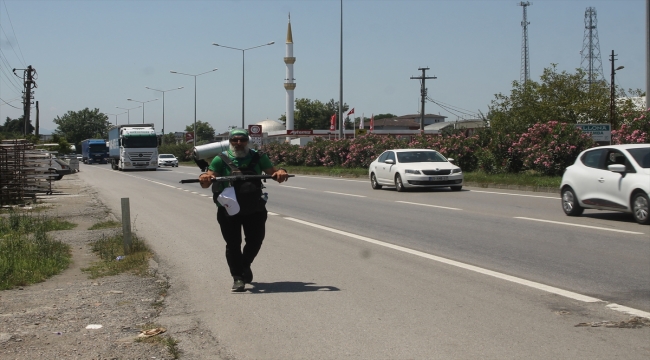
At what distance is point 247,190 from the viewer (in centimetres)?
757

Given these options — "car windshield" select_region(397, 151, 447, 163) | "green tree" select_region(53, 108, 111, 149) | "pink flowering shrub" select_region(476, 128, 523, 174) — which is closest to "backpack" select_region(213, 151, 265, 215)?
"car windshield" select_region(397, 151, 447, 163)

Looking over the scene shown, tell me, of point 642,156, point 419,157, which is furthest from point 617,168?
point 419,157

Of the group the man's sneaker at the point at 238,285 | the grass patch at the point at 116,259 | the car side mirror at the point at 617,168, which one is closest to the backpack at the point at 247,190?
the man's sneaker at the point at 238,285

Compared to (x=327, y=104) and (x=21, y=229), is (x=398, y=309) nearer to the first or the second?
(x=21, y=229)

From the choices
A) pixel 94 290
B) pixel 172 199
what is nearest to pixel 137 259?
pixel 94 290

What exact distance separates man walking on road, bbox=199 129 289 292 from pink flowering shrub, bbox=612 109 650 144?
17658 millimetres

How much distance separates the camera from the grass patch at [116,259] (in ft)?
31.3

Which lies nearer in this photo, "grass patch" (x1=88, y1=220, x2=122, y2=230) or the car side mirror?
the car side mirror

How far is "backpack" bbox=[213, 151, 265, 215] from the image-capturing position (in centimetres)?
758

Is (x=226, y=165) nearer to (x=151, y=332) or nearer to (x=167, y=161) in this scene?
(x=151, y=332)

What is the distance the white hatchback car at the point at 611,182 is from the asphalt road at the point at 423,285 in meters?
0.37

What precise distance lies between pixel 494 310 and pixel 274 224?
349 inches

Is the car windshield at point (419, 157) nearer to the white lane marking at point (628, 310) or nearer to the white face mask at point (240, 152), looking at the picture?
the white face mask at point (240, 152)

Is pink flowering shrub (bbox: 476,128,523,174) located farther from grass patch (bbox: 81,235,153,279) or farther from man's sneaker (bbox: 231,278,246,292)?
man's sneaker (bbox: 231,278,246,292)
